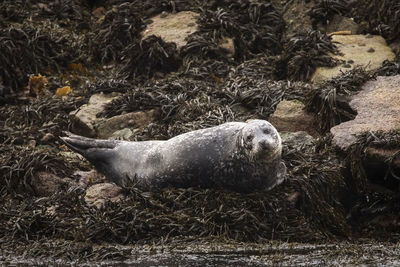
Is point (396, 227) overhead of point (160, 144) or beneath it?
beneath

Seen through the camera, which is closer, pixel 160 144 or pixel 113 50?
pixel 160 144

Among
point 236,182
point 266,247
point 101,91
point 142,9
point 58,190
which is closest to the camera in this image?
point 266,247

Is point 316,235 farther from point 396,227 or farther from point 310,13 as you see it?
point 310,13

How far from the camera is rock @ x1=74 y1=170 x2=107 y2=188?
23.6ft

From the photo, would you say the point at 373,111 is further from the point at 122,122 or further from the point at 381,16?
the point at 381,16

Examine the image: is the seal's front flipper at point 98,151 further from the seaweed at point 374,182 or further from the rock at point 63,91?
the rock at point 63,91

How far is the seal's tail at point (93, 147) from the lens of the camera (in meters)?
7.16

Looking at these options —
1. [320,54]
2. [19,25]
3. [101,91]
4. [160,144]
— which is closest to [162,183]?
[160,144]

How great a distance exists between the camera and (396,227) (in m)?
6.59

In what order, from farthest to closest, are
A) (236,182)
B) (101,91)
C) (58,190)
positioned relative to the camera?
(101,91), (58,190), (236,182)

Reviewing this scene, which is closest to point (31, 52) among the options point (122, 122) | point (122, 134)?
point (122, 122)

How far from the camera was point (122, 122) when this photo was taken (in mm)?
8484

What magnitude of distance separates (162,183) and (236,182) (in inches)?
24.3

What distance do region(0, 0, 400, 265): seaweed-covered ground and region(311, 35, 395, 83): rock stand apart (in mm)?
127
